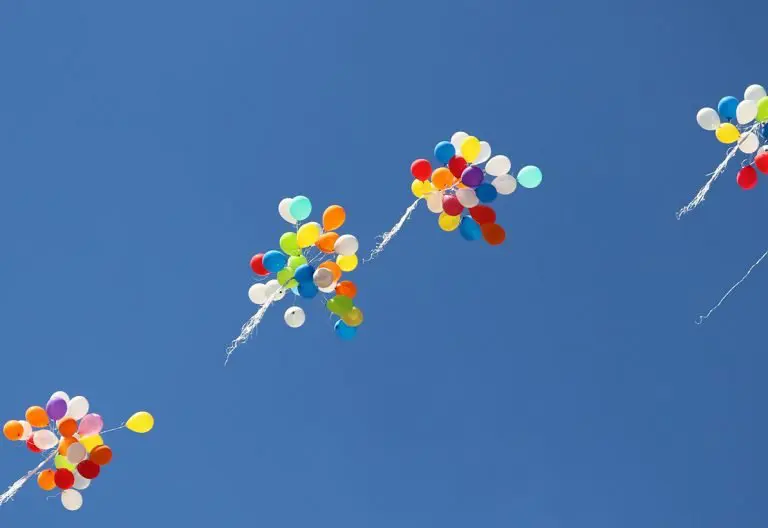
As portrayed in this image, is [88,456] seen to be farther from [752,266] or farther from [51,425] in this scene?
[752,266]

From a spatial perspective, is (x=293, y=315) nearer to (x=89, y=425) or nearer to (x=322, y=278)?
(x=322, y=278)

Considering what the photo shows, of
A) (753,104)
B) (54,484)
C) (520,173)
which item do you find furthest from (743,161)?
(54,484)

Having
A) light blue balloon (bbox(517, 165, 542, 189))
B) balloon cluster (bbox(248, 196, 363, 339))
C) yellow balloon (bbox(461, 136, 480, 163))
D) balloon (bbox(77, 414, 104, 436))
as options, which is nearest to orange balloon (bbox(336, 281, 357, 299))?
balloon cluster (bbox(248, 196, 363, 339))

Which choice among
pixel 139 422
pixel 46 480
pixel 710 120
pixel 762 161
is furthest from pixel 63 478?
pixel 762 161

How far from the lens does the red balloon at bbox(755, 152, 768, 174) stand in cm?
852

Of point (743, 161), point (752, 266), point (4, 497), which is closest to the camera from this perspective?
point (4, 497)

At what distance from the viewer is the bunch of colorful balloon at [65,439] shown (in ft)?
27.9

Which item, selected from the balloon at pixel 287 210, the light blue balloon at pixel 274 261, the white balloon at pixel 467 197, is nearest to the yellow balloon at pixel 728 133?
the white balloon at pixel 467 197

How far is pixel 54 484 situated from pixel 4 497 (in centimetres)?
44

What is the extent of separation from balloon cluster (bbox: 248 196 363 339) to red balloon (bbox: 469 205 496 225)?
875 mm

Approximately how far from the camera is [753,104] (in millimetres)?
8406

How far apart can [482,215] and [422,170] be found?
527mm

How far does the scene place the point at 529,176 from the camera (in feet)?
29.1

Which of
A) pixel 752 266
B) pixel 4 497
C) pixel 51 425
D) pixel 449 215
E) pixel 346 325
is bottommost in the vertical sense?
pixel 4 497
